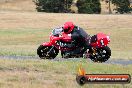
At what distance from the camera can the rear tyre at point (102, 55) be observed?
20844mm

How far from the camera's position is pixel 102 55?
20.9 metres

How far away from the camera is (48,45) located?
832 inches

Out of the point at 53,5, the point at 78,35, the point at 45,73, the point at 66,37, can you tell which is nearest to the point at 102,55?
the point at 78,35

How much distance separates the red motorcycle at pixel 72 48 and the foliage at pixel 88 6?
3689 inches

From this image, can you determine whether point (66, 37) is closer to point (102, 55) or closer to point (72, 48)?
point (72, 48)

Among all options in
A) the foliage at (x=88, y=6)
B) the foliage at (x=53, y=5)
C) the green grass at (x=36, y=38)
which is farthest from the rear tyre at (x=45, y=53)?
the foliage at (x=53, y=5)

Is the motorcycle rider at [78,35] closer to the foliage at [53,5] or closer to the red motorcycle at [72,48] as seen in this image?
the red motorcycle at [72,48]

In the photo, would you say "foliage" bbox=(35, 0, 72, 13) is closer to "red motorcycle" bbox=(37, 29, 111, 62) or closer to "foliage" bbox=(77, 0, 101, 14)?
"foliage" bbox=(77, 0, 101, 14)

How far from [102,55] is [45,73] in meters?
5.37

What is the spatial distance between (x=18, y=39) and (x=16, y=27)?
49.6ft

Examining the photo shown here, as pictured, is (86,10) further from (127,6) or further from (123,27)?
(123,27)

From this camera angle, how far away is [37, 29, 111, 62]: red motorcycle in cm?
2075

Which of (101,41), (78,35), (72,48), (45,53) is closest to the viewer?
(101,41)

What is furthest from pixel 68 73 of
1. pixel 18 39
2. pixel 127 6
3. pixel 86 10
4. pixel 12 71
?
pixel 127 6
